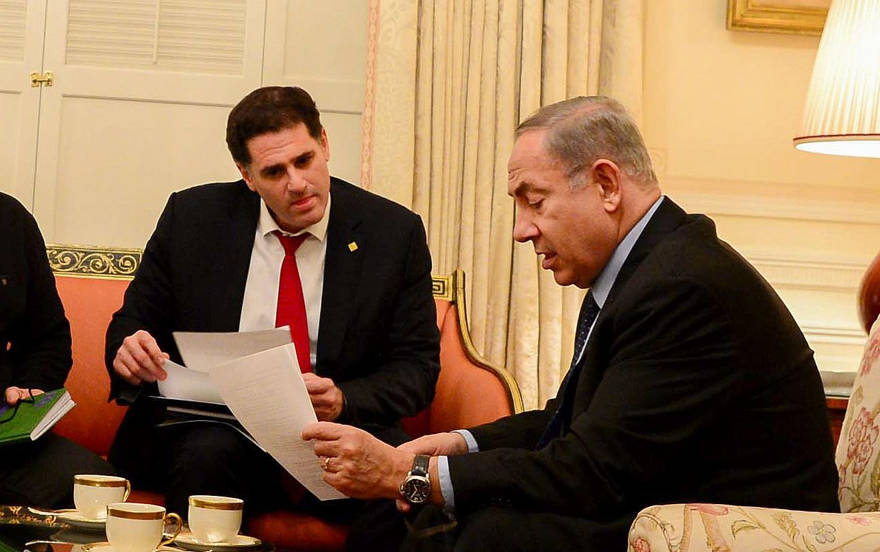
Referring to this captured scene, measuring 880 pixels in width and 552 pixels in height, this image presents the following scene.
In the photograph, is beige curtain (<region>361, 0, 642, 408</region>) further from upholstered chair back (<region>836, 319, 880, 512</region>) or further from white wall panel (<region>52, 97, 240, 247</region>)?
upholstered chair back (<region>836, 319, 880, 512</region>)

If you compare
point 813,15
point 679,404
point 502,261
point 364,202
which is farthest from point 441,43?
point 679,404

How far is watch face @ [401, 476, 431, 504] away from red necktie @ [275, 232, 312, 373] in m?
1.06

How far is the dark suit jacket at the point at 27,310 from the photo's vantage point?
2891 mm

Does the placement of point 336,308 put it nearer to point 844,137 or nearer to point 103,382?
point 103,382

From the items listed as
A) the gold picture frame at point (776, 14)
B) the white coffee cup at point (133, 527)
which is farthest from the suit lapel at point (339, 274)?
the gold picture frame at point (776, 14)

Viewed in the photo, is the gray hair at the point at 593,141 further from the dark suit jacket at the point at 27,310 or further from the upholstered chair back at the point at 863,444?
the dark suit jacket at the point at 27,310

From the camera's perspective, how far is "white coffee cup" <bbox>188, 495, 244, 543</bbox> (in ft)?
6.00

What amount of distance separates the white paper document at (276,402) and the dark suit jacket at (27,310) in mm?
1015

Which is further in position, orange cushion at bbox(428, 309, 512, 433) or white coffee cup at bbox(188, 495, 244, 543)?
orange cushion at bbox(428, 309, 512, 433)

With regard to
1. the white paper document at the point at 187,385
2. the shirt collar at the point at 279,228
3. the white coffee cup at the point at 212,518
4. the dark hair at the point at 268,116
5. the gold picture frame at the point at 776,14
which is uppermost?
the gold picture frame at the point at 776,14

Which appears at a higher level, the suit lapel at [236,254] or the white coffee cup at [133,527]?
the suit lapel at [236,254]

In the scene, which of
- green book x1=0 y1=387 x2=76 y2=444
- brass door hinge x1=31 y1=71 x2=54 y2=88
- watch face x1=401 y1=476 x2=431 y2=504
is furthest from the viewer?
brass door hinge x1=31 y1=71 x2=54 y2=88

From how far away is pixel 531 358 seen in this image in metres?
3.94

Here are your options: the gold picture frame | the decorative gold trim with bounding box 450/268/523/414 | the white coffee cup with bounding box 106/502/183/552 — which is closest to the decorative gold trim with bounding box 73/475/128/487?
the white coffee cup with bounding box 106/502/183/552
